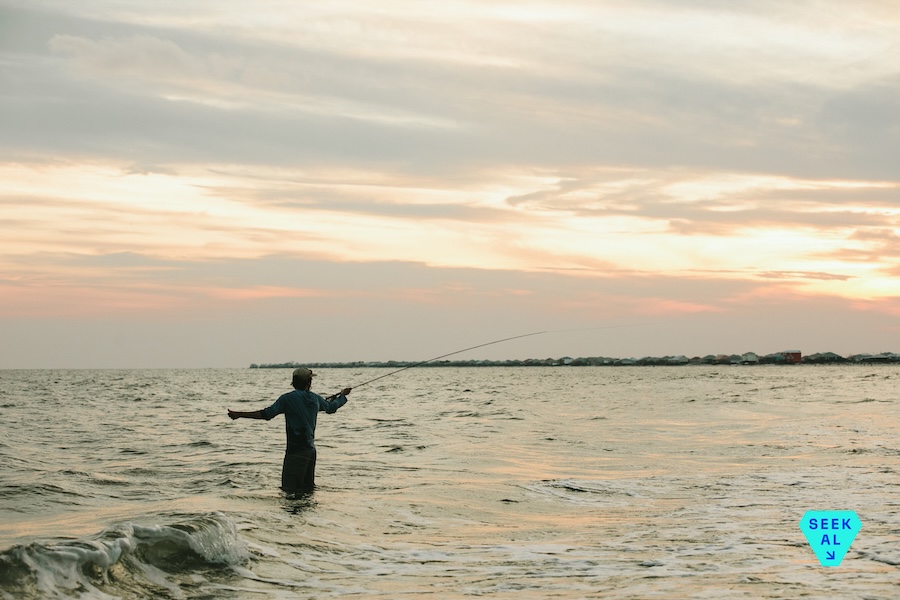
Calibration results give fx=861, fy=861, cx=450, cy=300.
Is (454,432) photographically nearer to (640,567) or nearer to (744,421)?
(744,421)

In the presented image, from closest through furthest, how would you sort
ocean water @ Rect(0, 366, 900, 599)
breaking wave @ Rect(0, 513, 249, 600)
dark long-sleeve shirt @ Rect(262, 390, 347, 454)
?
breaking wave @ Rect(0, 513, 249, 600) < ocean water @ Rect(0, 366, 900, 599) < dark long-sleeve shirt @ Rect(262, 390, 347, 454)

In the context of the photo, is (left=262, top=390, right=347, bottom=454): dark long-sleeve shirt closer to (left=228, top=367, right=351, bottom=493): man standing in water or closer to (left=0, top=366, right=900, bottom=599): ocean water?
(left=228, top=367, right=351, bottom=493): man standing in water

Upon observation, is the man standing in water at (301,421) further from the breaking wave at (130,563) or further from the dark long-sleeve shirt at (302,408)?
the breaking wave at (130,563)

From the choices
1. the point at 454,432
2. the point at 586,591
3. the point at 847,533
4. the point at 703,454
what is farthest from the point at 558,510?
the point at 454,432

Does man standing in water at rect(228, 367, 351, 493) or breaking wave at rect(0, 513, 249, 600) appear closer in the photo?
breaking wave at rect(0, 513, 249, 600)

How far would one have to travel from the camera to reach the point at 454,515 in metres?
10.5

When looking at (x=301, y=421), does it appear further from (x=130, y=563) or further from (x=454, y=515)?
(x=130, y=563)

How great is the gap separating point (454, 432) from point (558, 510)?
1301 cm

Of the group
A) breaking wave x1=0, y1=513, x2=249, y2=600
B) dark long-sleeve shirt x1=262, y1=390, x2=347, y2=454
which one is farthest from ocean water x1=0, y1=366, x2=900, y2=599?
dark long-sleeve shirt x1=262, y1=390, x2=347, y2=454

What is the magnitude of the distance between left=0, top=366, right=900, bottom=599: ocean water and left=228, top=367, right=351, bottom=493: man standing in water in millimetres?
332

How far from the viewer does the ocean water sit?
6773 millimetres

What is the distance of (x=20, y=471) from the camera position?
47.4 feet

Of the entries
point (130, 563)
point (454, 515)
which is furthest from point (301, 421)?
point (130, 563)

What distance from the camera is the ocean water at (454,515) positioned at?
6773mm
